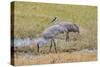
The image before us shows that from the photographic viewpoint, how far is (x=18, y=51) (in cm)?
222

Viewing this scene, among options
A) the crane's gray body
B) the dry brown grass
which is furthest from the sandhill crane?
the dry brown grass

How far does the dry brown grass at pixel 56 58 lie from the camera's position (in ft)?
7.34

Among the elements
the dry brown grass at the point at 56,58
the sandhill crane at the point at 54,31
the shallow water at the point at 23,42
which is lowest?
the dry brown grass at the point at 56,58

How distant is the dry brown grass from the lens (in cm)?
224

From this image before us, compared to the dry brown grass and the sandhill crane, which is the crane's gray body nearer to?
the sandhill crane

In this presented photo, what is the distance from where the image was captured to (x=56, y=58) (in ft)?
7.85

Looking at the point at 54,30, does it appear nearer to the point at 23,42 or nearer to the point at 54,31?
the point at 54,31

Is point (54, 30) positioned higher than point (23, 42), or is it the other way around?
point (54, 30)

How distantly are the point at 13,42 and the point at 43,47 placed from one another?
351 millimetres

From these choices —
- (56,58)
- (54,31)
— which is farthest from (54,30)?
(56,58)

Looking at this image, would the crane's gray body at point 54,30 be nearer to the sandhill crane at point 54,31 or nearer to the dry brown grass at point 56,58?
the sandhill crane at point 54,31

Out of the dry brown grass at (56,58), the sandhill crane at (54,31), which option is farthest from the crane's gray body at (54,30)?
the dry brown grass at (56,58)

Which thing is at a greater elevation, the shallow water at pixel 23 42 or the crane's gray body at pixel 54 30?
the crane's gray body at pixel 54 30
